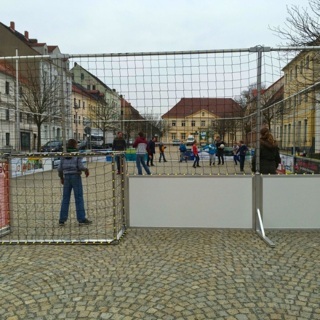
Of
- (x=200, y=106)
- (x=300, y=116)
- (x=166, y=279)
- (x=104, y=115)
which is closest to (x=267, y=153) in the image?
(x=200, y=106)

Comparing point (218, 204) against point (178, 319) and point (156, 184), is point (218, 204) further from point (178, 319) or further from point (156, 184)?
point (178, 319)

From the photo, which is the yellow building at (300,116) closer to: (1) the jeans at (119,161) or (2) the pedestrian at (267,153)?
(2) the pedestrian at (267,153)

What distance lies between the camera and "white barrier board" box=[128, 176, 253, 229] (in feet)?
17.5

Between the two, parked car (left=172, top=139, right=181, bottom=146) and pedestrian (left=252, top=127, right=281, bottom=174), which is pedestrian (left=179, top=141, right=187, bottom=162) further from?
pedestrian (left=252, top=127, right=281, bottom=174)

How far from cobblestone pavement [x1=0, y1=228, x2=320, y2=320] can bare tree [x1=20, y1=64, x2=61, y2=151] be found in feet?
10.5

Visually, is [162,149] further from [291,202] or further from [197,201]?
[291,202]

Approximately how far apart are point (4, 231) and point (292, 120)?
822 centimetres

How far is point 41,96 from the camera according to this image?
38.4ft

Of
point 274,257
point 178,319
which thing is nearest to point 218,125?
point 274,257

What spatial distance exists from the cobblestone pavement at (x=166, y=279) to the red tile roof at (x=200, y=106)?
2067mm

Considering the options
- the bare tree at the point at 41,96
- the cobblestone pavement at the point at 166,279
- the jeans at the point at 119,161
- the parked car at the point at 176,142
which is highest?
the bare tree at the point at 41,96

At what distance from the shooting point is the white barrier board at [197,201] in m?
5.34

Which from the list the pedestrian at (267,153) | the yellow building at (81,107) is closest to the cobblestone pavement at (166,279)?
the pedestrian at (267,153)

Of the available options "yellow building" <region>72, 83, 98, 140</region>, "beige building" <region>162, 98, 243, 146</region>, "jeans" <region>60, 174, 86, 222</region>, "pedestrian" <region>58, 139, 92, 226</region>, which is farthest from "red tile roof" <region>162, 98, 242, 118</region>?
"jeans" <region>60, 174, 86, 222</region>
